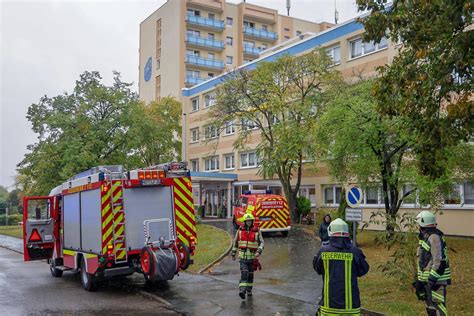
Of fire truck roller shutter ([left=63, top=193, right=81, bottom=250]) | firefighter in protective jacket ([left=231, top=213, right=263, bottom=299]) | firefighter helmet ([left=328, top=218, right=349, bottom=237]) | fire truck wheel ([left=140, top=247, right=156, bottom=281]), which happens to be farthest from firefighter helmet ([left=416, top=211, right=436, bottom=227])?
fire truck roller shutter ([left=63, top=193, right=81, bottom=250])

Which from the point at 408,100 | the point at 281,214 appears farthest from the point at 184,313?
the point at 281,214

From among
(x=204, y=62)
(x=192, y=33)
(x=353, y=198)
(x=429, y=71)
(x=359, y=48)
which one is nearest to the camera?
(x=429, y=71)

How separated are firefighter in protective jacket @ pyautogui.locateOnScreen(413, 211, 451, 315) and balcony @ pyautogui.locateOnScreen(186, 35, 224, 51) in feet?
186

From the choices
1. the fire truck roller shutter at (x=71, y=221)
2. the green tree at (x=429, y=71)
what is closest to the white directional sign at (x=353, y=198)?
the green tree at (x=429, y=71)

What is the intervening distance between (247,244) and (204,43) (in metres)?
54.8

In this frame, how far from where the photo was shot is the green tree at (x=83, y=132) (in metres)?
27.3

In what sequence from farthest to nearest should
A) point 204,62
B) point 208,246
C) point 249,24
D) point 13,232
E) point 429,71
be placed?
1. point 249,24
2. point 204,62
3. point 13,232
4. point 208,246
5. point 429,71

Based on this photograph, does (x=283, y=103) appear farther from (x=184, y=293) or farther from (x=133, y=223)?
(x=184, y=293)

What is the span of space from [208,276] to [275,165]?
1383cm

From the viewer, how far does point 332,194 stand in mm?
32938

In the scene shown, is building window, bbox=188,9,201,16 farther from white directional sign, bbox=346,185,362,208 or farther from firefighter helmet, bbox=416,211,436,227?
firefighter helmet, bbox=416,211,436,227

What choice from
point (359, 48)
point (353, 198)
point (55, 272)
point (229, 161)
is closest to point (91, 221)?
point (55, 272)

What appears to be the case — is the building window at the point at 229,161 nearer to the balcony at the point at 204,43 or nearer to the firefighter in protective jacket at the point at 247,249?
the balcony at the point at 204,43

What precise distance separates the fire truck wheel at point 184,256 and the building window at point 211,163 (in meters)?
34.7
